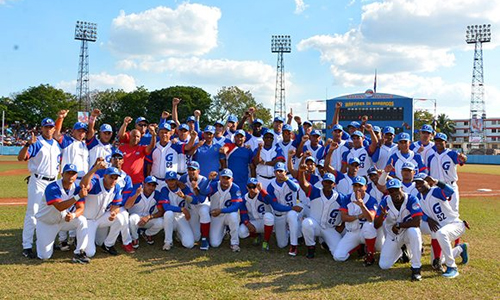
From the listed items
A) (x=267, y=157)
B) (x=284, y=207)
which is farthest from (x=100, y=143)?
(x=284, y=207)

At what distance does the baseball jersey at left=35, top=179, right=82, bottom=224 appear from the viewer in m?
5.88

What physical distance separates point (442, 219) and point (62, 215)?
18.9 feet

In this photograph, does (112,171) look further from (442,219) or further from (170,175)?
(442,219)

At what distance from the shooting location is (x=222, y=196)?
7207mm

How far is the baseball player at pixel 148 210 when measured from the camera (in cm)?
693

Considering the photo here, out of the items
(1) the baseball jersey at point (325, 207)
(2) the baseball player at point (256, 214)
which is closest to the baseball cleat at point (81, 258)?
(2) the baseball player at point (256, 214)

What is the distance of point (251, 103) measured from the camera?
5838cm

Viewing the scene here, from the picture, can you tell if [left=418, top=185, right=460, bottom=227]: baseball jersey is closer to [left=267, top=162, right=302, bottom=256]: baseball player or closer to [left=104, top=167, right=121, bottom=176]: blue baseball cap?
[left=267, top=162, right=302, bottom=256]: baseball player

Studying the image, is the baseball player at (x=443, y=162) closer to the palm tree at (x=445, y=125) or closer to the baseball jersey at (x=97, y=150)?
the baseball jersey at (x=97, y=150)

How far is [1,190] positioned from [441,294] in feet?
48.0

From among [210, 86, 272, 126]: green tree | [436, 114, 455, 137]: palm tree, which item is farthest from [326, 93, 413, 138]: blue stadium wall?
[436, 114, 455, 137]: palm tree

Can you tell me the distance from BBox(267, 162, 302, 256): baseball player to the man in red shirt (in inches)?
95.1

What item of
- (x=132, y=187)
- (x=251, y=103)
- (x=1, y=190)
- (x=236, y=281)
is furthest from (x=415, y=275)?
(x=251, y=103)

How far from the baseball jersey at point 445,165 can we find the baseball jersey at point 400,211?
182 centimetres
